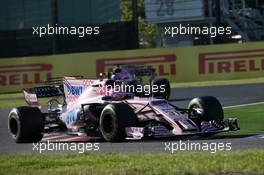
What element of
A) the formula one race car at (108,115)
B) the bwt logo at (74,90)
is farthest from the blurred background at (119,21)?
the bwt logo at (74,90)

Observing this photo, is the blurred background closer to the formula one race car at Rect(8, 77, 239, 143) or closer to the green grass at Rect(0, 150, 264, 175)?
the formula one race car at Rect(8, 77, 239, 143)

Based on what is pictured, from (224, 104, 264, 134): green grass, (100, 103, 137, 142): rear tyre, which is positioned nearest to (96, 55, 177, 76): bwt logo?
(224, 104, 264, 134): green grass

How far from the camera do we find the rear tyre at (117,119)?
11.6 m

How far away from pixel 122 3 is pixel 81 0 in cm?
551

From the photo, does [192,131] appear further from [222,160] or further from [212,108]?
[222,160]

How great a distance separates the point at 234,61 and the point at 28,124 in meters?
20.3

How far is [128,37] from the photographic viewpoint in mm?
37156

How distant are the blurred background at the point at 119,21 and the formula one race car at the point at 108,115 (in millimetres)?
22138

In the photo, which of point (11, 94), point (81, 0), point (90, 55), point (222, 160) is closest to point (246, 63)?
point (90, 55)

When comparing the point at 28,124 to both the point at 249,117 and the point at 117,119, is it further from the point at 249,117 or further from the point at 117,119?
the point at 249,117

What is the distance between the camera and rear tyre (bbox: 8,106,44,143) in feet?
41.9

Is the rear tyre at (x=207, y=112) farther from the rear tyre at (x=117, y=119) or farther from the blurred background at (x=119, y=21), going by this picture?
the blurred background at (x=119, y=21)

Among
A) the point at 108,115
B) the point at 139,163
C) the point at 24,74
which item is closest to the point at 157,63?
the point at 24,74

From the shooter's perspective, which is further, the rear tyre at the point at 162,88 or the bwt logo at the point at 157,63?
the bwt logo at the point at 157,63
